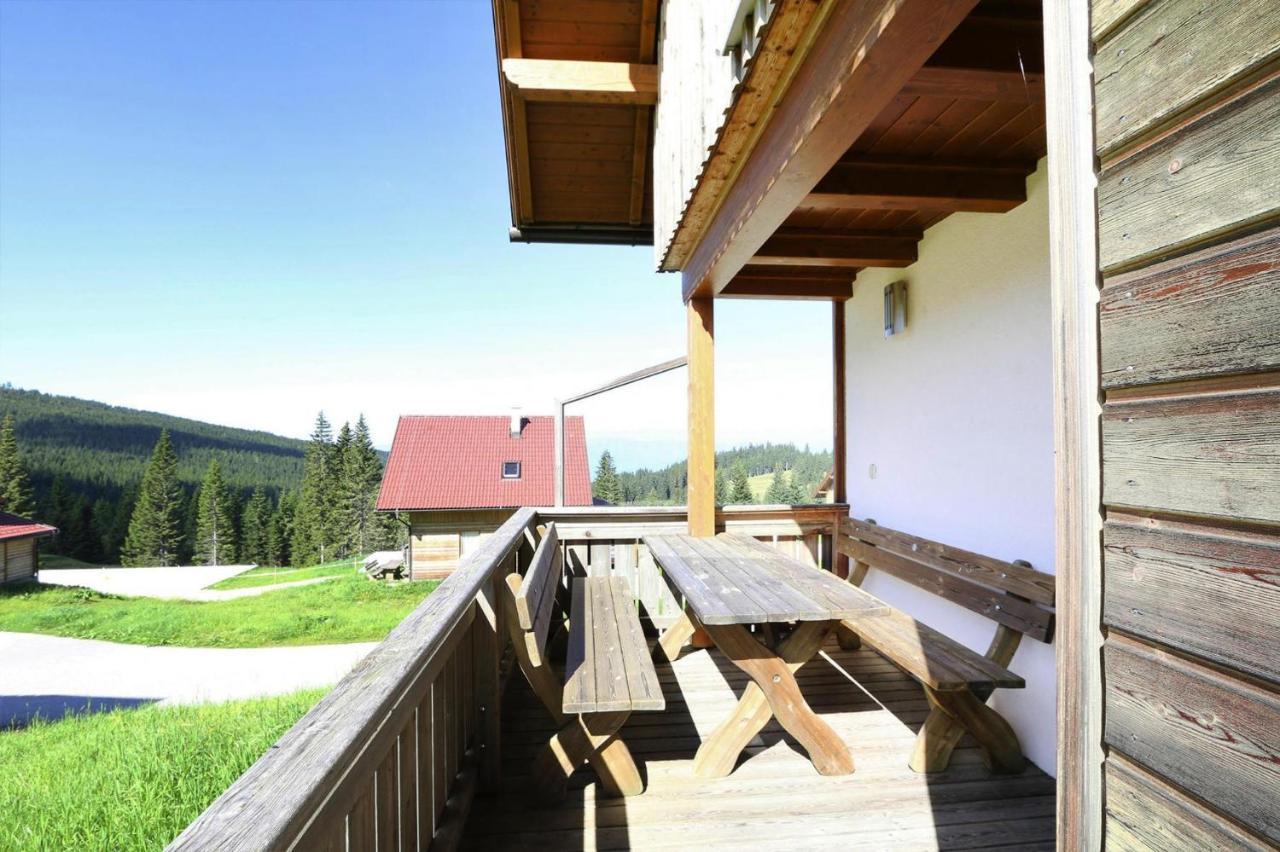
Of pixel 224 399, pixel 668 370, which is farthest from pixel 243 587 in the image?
pixel 224 399

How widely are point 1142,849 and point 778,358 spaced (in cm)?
1564

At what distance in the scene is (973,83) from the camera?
1883 millimetres

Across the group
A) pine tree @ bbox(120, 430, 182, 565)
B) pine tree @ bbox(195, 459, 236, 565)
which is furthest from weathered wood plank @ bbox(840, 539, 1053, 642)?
pine tree @ bbox(120, 430, 182, 565)

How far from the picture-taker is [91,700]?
36.2 feet

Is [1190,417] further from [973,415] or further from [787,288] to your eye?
[787,288]

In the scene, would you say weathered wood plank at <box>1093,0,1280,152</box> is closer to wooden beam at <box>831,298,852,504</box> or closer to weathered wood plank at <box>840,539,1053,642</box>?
weathered wood plank at <box>840,539,1053,642</box>

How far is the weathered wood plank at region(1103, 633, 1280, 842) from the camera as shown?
63 centimetres

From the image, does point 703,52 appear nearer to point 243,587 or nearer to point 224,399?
point 243,587

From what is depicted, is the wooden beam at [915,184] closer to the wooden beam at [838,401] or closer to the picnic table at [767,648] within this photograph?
the picnic table at [767,648]

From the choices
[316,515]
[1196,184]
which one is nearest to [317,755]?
[1196,184]

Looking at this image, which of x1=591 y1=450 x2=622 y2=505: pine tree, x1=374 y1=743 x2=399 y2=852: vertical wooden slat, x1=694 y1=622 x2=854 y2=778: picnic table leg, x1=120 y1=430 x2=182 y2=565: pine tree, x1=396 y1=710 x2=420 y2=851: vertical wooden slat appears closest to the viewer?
x1=374 y1=743 x2=399 y2=852: vertical wooden slat

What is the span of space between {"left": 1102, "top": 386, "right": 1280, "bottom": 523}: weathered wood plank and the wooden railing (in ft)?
3.45

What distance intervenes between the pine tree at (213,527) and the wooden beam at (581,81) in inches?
2071

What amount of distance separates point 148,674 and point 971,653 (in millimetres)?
15781
